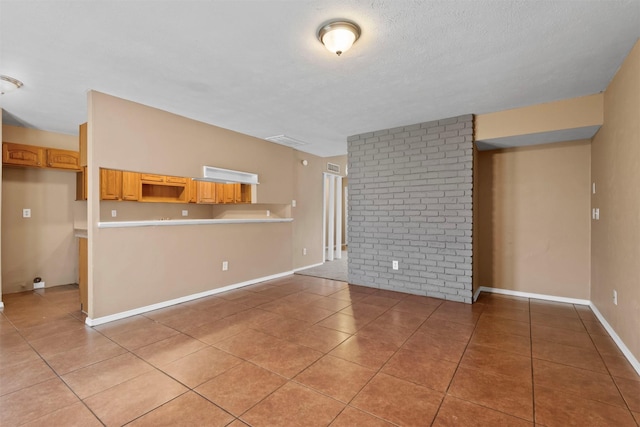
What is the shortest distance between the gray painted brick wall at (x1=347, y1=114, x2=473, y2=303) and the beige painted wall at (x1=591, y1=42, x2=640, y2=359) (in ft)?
4.10

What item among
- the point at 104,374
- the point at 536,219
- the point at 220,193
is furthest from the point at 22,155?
the point at 536,219

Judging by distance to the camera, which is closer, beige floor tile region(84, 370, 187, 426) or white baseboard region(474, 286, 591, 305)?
beige floor tile region(84, 370, 187, 426)

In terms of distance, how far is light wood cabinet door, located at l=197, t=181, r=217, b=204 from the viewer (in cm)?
534

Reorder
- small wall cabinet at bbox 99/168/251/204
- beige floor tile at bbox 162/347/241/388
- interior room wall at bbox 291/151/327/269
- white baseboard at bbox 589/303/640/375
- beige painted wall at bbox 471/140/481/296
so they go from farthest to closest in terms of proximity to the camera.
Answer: interior room wall at bbox 291/151/327/269 → small wall cabinet at bbox 99/168/251/204 → beige painted wall at bbox 471/140/481/296 → white baseboard at bbox 589/303/640/375 → beige floor tile at bbox 162/347/241/388

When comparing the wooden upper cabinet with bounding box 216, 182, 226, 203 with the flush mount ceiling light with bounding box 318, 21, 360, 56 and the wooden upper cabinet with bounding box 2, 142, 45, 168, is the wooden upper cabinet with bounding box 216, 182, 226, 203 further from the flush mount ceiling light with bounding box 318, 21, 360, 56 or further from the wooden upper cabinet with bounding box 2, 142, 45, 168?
the flush mount ceiling light with bounding box 318, 21, 360, 56

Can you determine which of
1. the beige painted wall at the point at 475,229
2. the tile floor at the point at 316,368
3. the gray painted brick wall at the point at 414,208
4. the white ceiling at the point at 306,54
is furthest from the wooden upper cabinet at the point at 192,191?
the beige painted wall at the point at 475,229

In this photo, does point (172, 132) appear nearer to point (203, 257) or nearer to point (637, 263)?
point (203, 257)

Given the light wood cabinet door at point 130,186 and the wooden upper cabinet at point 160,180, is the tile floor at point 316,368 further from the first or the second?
the wooden upper cabinet at point 160,180

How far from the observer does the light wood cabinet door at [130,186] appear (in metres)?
4.59

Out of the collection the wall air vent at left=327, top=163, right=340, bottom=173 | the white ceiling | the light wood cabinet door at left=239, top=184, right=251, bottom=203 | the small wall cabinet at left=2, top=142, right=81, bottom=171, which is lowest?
the light wood cabinet door at left=239, top=184, right=251, bottom=203

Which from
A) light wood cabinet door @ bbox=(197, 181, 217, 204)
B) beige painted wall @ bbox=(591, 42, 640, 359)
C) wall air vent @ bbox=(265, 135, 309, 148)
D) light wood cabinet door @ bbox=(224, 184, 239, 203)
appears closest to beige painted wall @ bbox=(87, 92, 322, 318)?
wall air vent @ bbox=(265, 135, 309, 148)

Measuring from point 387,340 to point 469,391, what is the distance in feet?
2.81

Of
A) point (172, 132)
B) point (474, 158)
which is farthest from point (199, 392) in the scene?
point (474, 158)

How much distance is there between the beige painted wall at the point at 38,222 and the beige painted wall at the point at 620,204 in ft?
22.3
